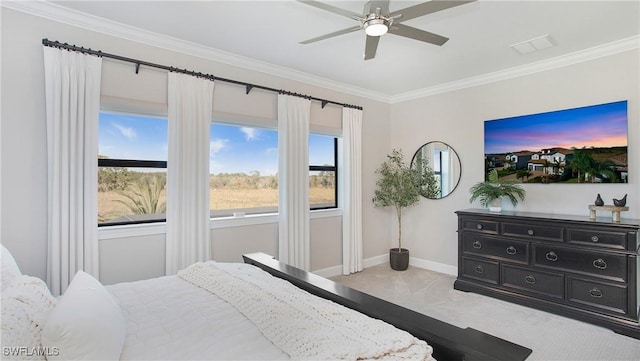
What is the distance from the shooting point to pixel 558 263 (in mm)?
3213

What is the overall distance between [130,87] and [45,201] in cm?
120

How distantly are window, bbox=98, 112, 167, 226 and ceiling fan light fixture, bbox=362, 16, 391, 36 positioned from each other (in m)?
2.28

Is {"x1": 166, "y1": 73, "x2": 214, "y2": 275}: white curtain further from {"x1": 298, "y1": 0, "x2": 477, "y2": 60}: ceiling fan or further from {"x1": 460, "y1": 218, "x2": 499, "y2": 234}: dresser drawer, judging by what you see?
{"x1": 460, "y1": 218, "x2": 499, "y2": 234}: dresser drawer

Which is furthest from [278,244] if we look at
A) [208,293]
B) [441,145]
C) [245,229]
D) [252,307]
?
[441,145]

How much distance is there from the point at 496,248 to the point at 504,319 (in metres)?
0.82

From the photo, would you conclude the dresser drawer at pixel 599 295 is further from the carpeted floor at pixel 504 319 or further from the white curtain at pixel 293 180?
the white curtain at pixel 293 180

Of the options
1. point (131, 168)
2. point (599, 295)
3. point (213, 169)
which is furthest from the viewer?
point (213, 169)

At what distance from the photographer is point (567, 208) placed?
3.63 m

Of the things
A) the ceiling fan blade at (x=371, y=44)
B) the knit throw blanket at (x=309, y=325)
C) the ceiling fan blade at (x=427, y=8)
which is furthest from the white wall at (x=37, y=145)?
the ceiling fan blade at (x=427, y=8)

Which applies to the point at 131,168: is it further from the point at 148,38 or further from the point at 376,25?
the point at 376,25

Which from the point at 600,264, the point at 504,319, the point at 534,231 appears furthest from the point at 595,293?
the point at 504,319

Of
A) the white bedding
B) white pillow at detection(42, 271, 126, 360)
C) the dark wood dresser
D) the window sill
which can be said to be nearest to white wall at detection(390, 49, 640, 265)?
the dark wood dresser

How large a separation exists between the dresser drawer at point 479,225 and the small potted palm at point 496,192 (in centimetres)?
28

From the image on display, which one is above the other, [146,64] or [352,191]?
[146,64]
